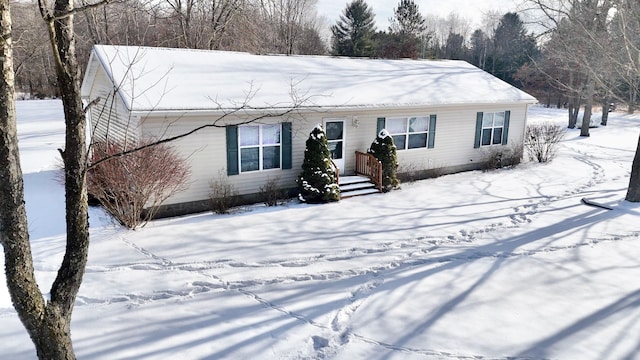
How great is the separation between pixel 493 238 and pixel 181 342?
6602mm

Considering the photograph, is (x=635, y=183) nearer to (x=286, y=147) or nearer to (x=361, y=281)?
(x=361, y=281)

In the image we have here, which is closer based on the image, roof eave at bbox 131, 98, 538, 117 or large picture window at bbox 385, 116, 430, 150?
roof eave at bbox 131, 98, 538, 117

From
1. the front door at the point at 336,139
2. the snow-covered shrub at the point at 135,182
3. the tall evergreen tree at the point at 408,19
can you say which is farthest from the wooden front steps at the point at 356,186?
the tall evergreen tree at the point at 408,19

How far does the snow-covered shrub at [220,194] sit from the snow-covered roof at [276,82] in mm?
1788

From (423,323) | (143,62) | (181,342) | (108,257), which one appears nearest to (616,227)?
(423,323)

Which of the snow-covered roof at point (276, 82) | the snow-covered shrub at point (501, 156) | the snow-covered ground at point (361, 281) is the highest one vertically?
the snow-covered roof at point (276, 82)

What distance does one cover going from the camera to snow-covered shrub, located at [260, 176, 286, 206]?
1145 cm

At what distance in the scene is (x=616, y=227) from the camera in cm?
1015

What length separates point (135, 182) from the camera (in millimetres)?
9109

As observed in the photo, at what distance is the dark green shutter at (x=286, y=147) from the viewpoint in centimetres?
1178

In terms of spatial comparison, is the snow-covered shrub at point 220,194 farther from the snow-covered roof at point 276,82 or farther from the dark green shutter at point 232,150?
the snow-covered roof at point 276,82

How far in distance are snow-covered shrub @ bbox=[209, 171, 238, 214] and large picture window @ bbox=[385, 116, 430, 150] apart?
5468mm

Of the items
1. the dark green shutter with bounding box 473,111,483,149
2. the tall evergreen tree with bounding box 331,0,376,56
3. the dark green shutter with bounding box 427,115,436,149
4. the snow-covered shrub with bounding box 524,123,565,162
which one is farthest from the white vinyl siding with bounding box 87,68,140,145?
the tall evergreen tree with bounding box 331,0,376,56

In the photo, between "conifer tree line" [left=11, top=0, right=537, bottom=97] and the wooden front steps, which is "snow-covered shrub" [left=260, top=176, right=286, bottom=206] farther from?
"conifer tree line" [left=11, top=0, right=537, bottom=97]
